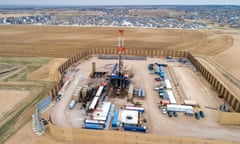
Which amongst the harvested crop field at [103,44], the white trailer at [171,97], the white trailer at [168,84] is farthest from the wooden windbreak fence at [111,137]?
the harvested crop field at [103,44]

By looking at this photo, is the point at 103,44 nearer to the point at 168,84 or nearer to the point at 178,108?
the point at 168,84

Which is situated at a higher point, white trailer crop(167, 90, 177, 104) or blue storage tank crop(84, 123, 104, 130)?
white trailer crop(167, 90, 177, 104)

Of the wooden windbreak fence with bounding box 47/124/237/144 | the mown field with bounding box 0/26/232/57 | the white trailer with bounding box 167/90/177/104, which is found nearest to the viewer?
the wooden windbreak fence with bounding box 47/124/237/144

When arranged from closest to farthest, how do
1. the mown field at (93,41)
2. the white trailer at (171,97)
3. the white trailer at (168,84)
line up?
the white trailer at (171,97)
the white trailer at (168,84)
the mown field at (93,41)

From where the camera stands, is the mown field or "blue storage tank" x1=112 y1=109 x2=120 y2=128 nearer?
"blue storage tank" x1=112 y1=109 x2=120 y2=128

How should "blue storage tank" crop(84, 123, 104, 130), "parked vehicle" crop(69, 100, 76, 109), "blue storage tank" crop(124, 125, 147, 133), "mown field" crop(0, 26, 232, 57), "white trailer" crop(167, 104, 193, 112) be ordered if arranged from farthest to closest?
1. "mown field" crop(0, 26, 232, 57)
2. "parked vehicle" crop(69, 100, 76, 109)
3. "white trailer" crop(167, 104, 193, 112)
4. "blue storage tank" crop(84, 123, 104, 130)
5. "blue storage tank" crop(124, 125, 147, 133)

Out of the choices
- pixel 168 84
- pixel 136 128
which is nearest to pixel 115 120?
pixel 136 128

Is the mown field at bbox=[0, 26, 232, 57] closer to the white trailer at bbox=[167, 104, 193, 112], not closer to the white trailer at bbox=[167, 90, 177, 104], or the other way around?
the white trailer at bbox=[167, 90, 177, 104]

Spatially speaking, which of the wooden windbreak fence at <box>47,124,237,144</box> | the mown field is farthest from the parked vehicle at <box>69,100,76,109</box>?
the mown field

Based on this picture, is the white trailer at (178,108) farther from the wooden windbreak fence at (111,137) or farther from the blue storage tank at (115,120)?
the blue storage tank at (115,120)

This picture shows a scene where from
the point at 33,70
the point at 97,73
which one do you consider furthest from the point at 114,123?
the point at 33,70

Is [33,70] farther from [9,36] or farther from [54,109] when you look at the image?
[9,36]

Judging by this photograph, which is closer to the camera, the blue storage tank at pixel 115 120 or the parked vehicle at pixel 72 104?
the blue storage tank at pixel 115 120
